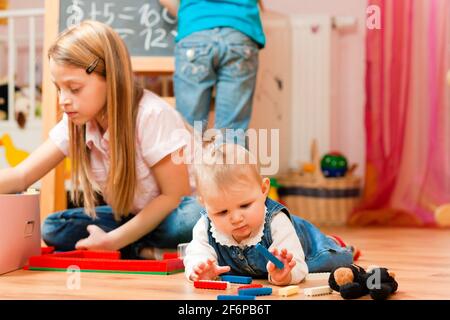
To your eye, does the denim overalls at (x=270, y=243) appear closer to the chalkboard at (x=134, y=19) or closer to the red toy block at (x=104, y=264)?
the red toy block at (x=104, y=264)

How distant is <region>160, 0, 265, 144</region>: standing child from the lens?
185 centimetres

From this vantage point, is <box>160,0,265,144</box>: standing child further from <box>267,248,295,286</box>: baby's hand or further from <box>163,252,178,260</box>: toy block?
<box>267,248,295,286</box>: baby's hand

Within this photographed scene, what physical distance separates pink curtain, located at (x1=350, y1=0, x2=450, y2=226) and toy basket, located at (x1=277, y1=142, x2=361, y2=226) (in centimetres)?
5

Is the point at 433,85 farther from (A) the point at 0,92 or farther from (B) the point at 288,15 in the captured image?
(A) the point at 0,92

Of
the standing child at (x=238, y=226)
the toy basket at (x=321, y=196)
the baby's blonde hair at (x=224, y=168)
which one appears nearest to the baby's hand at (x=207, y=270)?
the standing child at (x=238, y=226)

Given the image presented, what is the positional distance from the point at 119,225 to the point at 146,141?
0.78 ft

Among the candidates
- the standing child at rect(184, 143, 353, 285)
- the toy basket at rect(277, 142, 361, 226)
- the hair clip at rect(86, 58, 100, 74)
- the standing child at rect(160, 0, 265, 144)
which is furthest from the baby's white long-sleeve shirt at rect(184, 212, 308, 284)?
the toy basket at rect(277, 142, 361, 226)

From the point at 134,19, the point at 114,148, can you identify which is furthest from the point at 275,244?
the point at 134,19

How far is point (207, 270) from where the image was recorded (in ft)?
3.61

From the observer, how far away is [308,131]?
276 centimetres

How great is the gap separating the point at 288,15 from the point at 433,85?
60cm

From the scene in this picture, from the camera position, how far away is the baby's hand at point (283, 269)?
Answer: 106 centimetres

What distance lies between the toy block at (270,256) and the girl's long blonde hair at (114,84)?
17.8 inches
